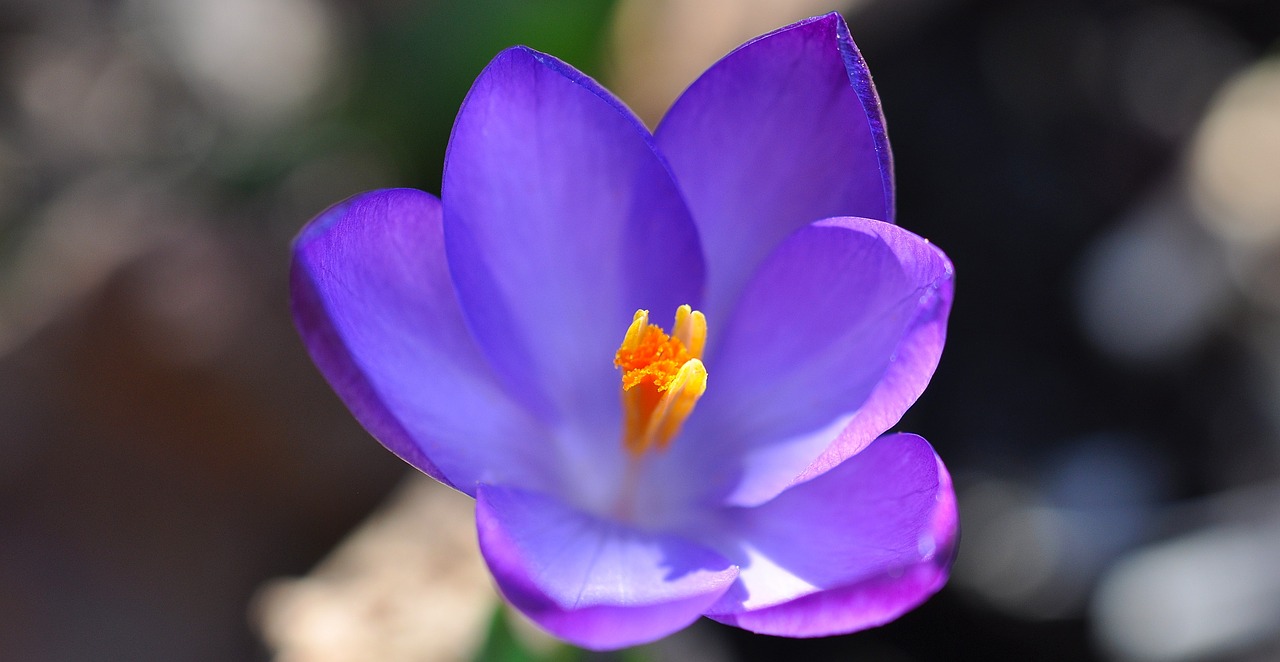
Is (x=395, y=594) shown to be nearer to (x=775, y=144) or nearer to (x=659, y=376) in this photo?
(x=659, y=376)

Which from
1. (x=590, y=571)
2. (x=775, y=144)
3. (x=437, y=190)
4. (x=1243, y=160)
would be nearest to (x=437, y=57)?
(x=437, y=190)

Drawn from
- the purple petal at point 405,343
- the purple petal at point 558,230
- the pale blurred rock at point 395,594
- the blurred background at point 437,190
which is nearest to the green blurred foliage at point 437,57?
the blurred background at point 437,190

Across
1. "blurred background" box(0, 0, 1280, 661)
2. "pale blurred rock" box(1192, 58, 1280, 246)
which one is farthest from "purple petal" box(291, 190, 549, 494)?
"pale blurred rock" box(1192, 58, 1280, 246)

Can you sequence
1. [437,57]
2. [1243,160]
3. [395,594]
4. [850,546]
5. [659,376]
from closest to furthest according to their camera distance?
[850,546], [659,376], [395,594], [437,57], [1243,160]

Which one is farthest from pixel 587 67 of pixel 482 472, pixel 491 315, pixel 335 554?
pixel 482 472

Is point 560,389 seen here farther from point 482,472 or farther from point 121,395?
point 121,395

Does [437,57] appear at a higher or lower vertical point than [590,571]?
higher

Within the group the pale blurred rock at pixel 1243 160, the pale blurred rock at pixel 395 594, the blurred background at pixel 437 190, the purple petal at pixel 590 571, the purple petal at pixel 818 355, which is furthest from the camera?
the pale blurred rock at pixel 1243 160

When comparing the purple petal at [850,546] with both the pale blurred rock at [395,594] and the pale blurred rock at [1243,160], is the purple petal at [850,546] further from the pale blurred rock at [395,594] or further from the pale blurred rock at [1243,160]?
the pale blurred rock at [1243,160]
